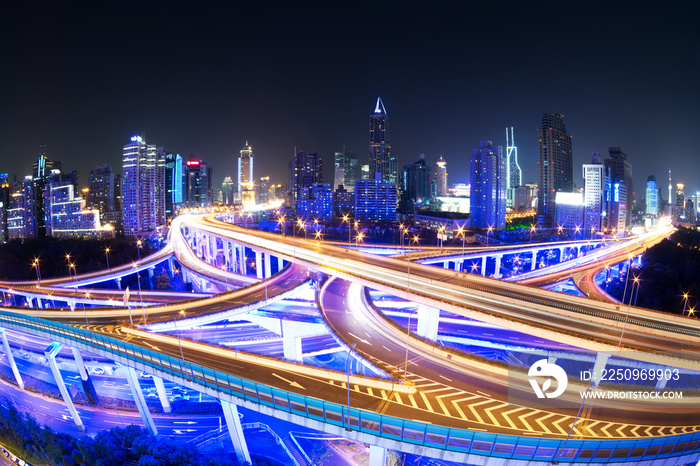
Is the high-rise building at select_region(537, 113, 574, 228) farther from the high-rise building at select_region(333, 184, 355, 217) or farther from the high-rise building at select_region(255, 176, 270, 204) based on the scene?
the high-rise building at select_region(255, 176, 270, 204)

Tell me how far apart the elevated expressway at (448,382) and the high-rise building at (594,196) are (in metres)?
78.0

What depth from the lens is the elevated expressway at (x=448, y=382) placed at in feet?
35.6

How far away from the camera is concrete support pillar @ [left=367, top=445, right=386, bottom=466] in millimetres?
12367

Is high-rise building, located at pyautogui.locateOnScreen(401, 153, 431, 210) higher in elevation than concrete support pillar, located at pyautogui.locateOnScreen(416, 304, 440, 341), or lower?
higher

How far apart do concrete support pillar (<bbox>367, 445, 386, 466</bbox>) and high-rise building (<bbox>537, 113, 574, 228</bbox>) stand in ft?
373

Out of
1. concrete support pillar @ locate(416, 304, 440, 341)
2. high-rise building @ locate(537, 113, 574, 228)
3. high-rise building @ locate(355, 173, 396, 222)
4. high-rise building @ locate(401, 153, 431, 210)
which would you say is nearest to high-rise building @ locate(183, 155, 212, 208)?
high-rise building @ locate(355, 173, 396, 222)

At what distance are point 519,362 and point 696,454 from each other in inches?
506

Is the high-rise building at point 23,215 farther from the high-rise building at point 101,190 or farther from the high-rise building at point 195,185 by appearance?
the high-rise building at point 195,185

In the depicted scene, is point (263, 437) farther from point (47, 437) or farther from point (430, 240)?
point (430, 240)

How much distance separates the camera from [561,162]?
392ft

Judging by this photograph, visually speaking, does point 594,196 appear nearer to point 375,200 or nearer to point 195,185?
point 375,200

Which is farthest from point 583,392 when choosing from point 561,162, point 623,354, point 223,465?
point 561,162

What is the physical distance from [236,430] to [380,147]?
448 ft

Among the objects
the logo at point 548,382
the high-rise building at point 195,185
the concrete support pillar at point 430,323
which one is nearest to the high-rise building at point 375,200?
the high-rise building at point 195,185
